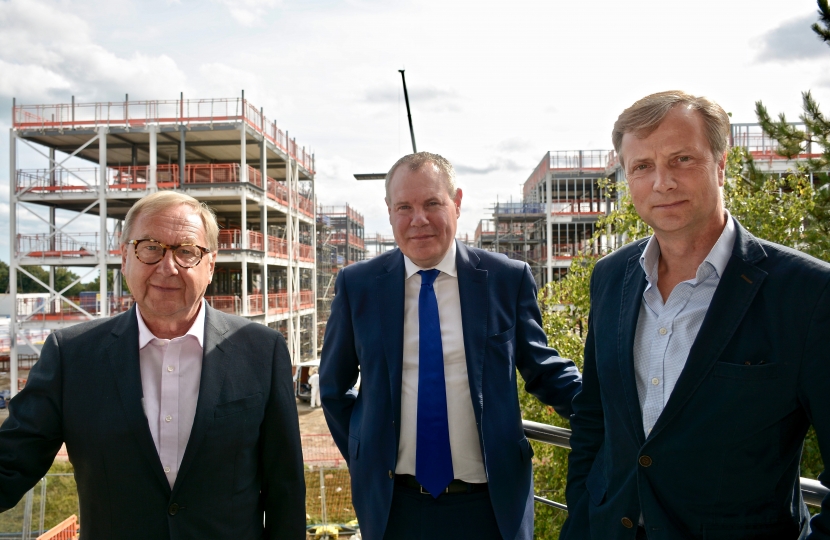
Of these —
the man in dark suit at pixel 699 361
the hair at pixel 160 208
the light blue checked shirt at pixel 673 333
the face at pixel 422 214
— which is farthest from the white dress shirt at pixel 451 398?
the hair at pixel 160 208

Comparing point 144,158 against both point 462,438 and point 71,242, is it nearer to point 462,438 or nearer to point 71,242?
point 71,242

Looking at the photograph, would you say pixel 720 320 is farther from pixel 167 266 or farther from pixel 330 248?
pixel 330 248

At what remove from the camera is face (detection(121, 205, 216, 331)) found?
2074 mm

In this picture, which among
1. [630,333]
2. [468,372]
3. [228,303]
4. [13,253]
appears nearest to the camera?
[630,333]

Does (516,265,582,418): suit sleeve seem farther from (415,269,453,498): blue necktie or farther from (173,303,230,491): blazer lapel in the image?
(173,303,230,491): blazer lapel

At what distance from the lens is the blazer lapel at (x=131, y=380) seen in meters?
1.94

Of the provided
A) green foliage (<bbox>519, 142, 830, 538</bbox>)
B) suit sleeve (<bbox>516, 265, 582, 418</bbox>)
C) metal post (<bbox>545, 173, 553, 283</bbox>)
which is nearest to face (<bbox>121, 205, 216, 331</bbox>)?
suit sleeve (<bbox>516, 265, 582, 418</bbox>)

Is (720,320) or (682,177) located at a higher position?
(682,177)

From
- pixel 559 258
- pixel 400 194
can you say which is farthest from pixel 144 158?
pixel 400 194

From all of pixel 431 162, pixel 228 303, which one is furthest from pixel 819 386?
pixel 228 303

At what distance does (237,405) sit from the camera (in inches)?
82.4

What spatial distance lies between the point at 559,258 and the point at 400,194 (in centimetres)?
3321

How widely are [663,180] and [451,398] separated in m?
1.16

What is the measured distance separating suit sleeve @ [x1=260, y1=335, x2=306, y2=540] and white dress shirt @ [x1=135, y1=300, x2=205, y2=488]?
295mm
